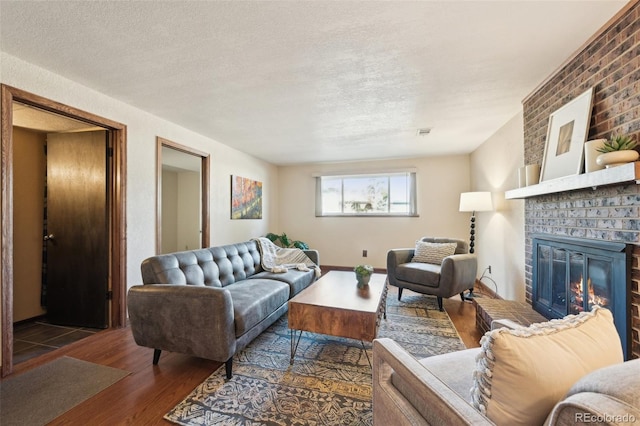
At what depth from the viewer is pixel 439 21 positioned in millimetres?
1551

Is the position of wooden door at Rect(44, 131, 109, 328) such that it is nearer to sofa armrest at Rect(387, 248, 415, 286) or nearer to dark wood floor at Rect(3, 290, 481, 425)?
dark wood floor at Rect(3, 290, 481, 425)

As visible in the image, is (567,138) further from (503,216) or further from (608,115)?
(503,216)

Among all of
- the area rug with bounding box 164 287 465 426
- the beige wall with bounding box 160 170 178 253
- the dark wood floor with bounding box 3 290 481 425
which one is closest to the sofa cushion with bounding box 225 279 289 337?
the area rug with bounding box 164 287 465 426

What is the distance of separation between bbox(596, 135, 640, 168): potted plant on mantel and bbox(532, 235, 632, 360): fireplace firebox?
490mm

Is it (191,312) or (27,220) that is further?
(27,220)

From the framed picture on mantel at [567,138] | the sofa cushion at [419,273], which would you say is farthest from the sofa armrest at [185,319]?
the framed picture on mantel at [567,138]

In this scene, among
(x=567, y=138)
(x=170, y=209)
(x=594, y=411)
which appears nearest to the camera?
(x=594, y=411)

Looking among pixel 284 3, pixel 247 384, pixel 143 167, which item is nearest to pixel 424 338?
pixel 247 384

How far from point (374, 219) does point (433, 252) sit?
176 centimetres

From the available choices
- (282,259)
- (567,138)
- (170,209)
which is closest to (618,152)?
(567,138)

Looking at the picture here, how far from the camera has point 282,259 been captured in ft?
12.0

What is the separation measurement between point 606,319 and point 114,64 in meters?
3.02

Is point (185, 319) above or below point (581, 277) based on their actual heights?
below

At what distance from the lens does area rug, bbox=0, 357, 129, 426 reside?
151cm
